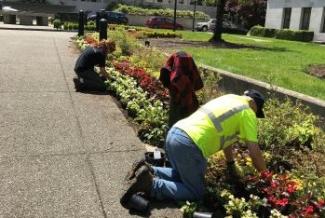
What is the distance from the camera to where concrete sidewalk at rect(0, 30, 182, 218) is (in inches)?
201

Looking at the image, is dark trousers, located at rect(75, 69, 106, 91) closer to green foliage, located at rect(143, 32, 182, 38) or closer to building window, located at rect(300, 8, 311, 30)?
green foliage, located at rect(143, 32, 182, 38)

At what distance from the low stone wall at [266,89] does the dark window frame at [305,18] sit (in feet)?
115

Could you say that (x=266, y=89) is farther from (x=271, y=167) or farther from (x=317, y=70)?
(x=317, y=70)

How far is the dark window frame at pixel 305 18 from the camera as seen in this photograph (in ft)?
140

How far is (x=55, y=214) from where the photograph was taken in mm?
4898

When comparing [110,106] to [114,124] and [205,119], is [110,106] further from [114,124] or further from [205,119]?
[205,119]

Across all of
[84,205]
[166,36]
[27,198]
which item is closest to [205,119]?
[84,205]

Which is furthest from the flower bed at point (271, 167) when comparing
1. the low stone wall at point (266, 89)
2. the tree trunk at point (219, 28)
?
the tree trunk at point (219, 28)

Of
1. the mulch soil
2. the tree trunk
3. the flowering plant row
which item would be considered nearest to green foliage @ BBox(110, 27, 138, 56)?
the flowering plant row

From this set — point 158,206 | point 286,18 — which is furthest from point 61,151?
point 286,18

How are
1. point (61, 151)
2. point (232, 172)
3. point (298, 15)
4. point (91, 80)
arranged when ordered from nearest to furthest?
1. point (232, 172)
2. point (61, 151)
3. point (91, 80)
4. point (298, 15)

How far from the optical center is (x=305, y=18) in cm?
4350

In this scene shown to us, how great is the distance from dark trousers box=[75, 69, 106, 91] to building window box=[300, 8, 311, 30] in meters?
35.6

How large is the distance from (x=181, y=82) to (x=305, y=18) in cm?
3968
